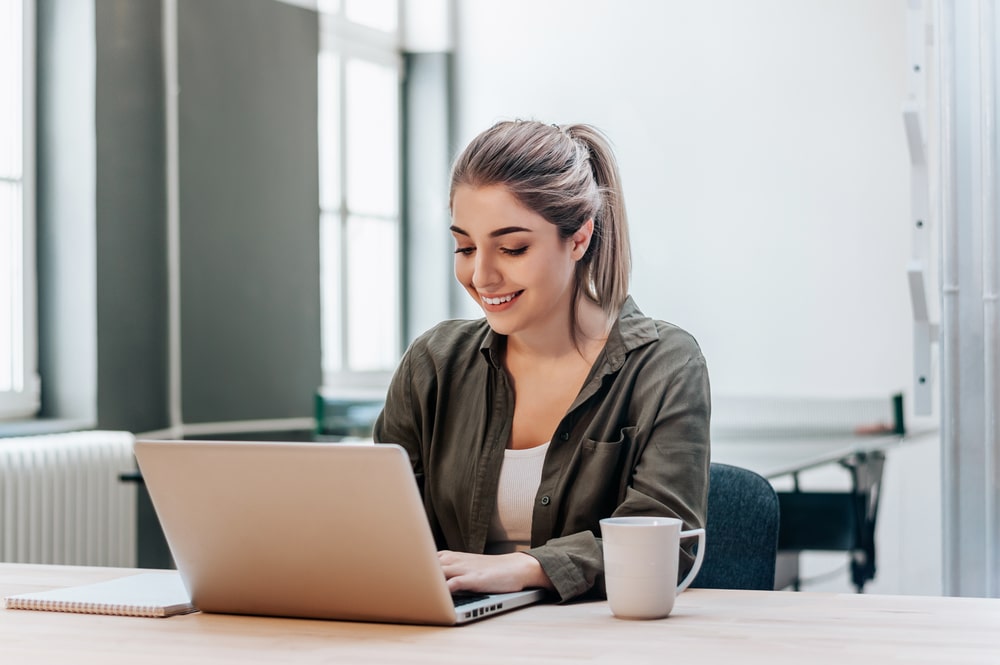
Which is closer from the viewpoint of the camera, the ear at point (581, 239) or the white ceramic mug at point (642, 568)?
the white ceramic mug at point (642, 568)

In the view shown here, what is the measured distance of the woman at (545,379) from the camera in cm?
147

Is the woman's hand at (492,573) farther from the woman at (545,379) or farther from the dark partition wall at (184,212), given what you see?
the dark partition wall at (184,212)

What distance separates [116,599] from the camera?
3.99 ft

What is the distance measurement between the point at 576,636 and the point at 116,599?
0.48m

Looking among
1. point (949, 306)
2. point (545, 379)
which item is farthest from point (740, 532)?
point (949, 306)

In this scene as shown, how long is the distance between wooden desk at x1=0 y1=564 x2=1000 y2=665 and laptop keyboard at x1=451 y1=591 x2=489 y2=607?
0.05m

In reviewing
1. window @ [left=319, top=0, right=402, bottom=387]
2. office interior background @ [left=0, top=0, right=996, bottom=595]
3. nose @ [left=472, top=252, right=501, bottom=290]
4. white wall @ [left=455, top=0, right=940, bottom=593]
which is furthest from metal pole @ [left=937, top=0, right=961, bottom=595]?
window @ [left=319, top=0, right=402, bottom=387]

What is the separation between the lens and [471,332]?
1.72 metres

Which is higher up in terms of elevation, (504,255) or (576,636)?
(504,255)

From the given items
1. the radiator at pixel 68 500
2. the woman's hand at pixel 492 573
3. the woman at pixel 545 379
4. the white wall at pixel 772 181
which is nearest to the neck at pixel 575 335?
the woman at pixel 545 379

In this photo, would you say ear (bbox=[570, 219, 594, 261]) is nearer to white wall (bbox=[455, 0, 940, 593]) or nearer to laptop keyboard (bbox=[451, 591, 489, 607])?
laptop keyboard (bbox=[451, 591, 489, 607])

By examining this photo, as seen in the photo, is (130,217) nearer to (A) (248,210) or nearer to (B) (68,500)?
(A) (248,210)

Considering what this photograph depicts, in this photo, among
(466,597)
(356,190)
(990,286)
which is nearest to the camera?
(466,597)

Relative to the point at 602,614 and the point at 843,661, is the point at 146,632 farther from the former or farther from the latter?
the point at 843,661
